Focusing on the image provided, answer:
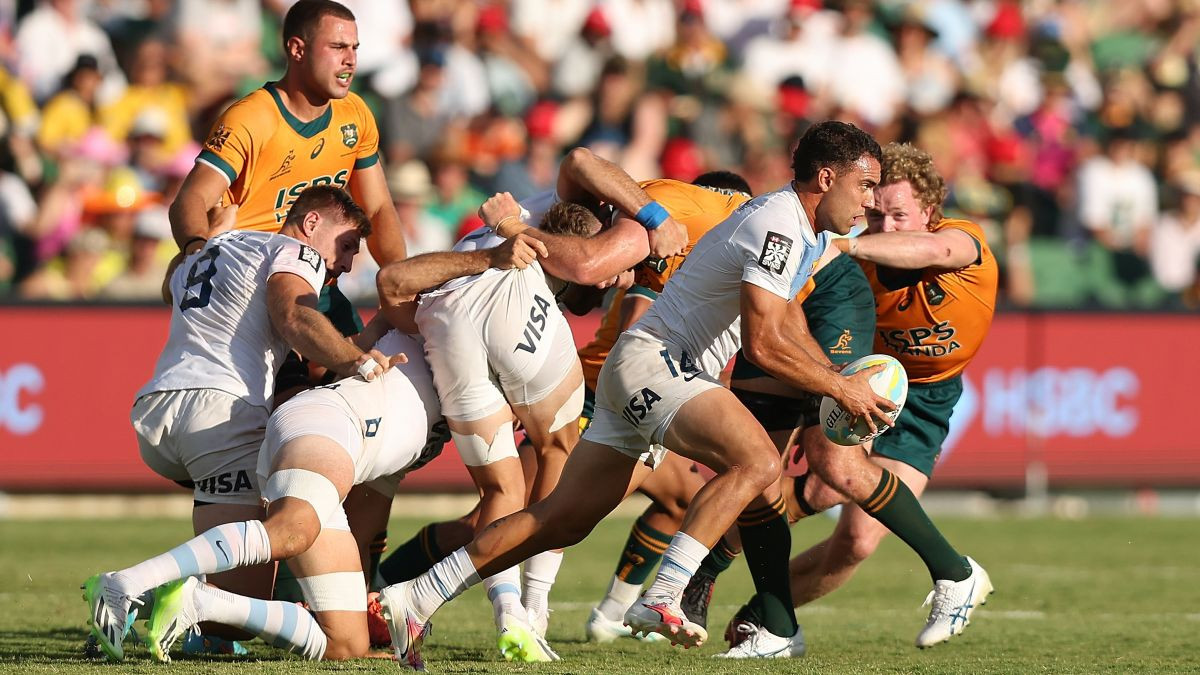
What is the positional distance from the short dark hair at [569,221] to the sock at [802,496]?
1743 millimetres

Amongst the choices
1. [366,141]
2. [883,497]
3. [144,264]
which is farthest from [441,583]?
[144,264]

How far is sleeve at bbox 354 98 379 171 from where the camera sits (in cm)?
841

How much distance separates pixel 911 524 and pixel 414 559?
2.31m

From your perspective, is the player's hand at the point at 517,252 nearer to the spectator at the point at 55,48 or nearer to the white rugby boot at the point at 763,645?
the white rugby boot at the point at 763,645

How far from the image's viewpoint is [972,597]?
7418mm

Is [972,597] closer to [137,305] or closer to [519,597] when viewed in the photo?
[519,597]

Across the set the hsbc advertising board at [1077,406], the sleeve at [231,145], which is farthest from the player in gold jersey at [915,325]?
the hsbc advertising board at [1077,406]

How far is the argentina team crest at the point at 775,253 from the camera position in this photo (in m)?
6.49

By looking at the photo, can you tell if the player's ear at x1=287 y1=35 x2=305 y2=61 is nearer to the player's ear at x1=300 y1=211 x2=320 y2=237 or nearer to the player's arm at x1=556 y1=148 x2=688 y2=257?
the player's ear at x1=300 y1=211 x2=320 y2=237

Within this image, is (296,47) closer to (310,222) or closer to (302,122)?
(302,122)

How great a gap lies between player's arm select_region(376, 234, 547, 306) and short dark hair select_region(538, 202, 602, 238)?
30 cm

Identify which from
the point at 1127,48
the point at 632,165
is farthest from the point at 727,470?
the point at 1127,48

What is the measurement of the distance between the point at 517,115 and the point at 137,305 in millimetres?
4943

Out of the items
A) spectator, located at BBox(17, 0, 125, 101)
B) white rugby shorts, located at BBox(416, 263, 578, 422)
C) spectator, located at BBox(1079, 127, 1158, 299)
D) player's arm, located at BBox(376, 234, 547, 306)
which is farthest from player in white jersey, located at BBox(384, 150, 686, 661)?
spectator, located at BBox(1079, 127, 1158, 299)
